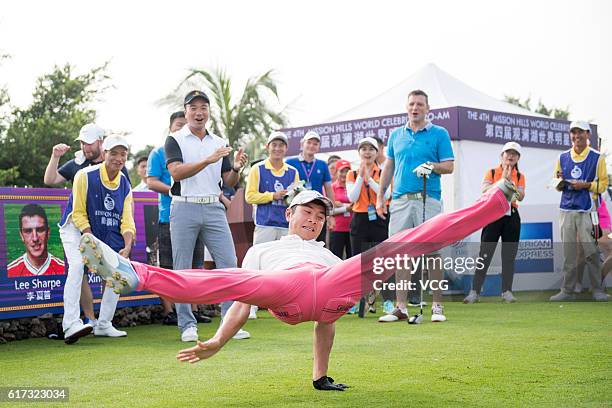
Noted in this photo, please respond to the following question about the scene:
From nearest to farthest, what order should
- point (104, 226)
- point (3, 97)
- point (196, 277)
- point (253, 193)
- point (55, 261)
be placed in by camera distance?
point (196, 277) → point (104, 226) → point (55, 261) → point (253, 193) → point (3, 97)

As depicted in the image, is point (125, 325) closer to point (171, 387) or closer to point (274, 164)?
point (274, 164)

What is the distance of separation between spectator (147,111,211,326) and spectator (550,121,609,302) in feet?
15.9

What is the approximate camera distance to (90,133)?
775cm

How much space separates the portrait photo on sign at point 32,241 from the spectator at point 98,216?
0.61m

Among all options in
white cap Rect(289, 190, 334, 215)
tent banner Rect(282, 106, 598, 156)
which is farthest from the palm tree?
white cap Rect(289, 190, 334, 215)

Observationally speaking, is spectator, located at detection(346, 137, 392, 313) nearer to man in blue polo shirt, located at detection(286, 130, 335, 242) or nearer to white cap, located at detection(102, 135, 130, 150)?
man in blue polo shirt, located at detection(286, 130, 335, 242)

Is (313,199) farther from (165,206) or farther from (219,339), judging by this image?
(165,206)

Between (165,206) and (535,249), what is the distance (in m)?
6.55

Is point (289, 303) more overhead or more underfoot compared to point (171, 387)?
more overhead

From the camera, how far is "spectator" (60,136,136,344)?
723 centimetres

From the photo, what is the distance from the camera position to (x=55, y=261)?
815cm

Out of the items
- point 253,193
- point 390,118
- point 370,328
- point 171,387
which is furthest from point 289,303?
point 390,118

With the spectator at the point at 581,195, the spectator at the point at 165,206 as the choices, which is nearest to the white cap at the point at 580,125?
the spectator at the point at 581,195

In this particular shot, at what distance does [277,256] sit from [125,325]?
191 inches
